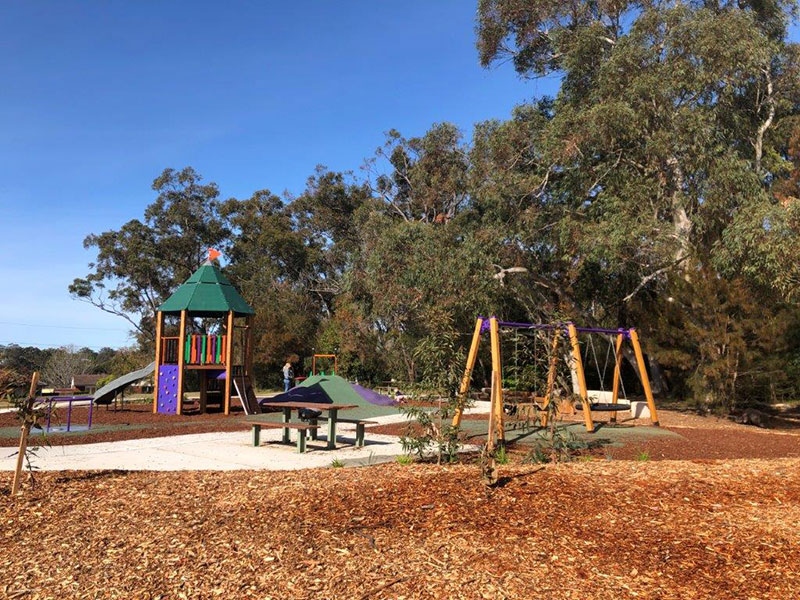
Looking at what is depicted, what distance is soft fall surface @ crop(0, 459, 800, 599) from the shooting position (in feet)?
12.2

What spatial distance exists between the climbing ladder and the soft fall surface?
1105cm

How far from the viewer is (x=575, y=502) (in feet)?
17.3

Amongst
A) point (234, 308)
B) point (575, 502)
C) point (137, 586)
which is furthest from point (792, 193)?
point (137, 586)

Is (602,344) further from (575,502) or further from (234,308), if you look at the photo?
A: (575,502)

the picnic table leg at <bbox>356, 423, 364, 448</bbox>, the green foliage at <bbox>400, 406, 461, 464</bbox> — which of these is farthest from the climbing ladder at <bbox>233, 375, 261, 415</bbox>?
the green foliage at <bbox>400, 406, 461, 464</bbox>

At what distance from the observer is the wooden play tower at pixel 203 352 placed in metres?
17.5

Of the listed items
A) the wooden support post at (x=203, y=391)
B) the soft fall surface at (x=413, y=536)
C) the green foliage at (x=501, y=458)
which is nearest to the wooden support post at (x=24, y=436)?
the soft fall surface at (x=413, y=536)

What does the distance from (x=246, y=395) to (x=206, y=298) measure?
3.01 m

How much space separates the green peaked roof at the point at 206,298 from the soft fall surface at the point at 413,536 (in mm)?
11780

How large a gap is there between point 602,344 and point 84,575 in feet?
74.4

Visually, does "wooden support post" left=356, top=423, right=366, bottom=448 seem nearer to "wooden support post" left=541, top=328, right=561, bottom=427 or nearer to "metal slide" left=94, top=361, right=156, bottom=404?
"wooden support post" left=541, top=328, right=561, bottom=427

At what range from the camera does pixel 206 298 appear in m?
18.4

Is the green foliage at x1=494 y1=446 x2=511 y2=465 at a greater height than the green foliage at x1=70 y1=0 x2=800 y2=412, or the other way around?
the green foliage at x1=70 y1=0 x2=800 y2=412

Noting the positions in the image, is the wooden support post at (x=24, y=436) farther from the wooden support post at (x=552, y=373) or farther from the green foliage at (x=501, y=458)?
the wooden support post at (x=552, y=373)
